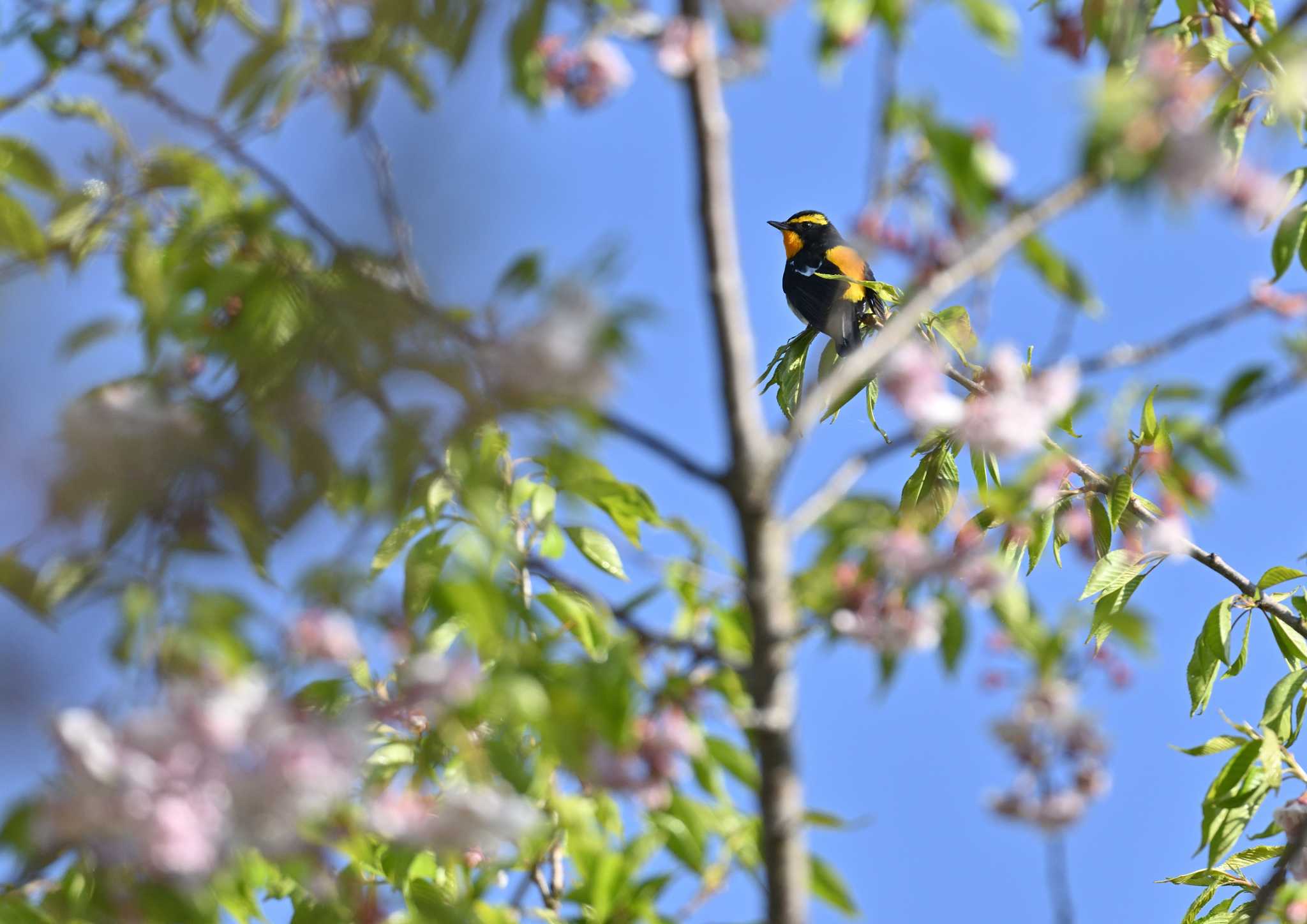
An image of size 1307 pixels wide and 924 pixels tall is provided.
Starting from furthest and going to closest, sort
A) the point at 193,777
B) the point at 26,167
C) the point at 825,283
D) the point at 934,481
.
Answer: the point at 825,283 < the point at 934,481 < the point at 26,167 < the point at 193,777

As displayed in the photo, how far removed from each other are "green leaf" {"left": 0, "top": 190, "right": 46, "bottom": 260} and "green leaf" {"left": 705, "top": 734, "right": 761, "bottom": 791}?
0.84 metres

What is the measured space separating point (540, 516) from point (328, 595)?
0.63 m

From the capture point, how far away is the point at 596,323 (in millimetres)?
1005

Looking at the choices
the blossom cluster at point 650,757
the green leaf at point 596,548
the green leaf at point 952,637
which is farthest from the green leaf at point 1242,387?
the green leaf at point 596,548

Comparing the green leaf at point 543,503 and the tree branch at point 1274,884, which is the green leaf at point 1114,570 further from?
the green leaf at point 543,503

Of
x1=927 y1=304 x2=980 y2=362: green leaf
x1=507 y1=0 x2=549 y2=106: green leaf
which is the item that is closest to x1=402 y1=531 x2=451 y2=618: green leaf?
x1=507 y1=0 x2=549 y2=106: green leaf

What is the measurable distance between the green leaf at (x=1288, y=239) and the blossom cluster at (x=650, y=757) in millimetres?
1362

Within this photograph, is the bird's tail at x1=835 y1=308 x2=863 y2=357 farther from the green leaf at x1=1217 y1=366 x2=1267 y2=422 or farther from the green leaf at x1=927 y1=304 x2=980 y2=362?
the green leaf at x1=1217 y1=366 x2=1267 y2=422

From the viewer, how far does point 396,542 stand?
165cm

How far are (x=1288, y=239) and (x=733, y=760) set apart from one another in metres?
1.39

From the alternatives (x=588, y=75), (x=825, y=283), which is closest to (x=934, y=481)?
(x=588, y=75)

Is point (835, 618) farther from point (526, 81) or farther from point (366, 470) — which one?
point (526, 81)

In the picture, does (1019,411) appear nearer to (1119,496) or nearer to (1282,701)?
(1119,496)

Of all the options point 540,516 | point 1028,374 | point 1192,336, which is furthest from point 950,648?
point 1028,374
